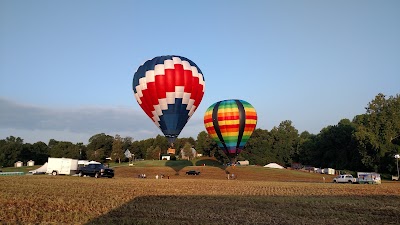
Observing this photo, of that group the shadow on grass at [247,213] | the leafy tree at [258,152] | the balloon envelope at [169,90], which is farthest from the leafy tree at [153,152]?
the shadow on grass at [247,213]

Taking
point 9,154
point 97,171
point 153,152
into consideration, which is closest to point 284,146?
point 153,152

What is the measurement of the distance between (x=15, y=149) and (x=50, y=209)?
6001 inches

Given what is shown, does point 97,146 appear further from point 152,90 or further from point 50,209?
point 50,209

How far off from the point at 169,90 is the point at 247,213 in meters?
25.2

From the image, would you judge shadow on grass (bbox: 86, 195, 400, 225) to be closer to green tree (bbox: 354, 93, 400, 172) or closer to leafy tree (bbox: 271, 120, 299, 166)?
green tree (bbox: 354, 93, 400, 172)

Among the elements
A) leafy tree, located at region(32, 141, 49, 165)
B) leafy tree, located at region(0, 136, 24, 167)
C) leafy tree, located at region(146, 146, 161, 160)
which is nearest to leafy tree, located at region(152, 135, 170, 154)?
leafy tree, located at region(146, 146, 161, 160)

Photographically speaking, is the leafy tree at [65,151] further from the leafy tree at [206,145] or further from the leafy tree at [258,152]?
the leafy tree at [258,152]

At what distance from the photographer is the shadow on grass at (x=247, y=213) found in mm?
13250

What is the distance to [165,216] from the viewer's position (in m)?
14.3

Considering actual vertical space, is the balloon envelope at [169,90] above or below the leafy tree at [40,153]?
above

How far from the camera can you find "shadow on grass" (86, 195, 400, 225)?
13250mm

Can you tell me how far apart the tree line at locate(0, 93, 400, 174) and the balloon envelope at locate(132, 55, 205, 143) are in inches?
2194

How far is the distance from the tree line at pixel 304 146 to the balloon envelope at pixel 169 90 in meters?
55.7

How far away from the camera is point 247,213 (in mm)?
15203
